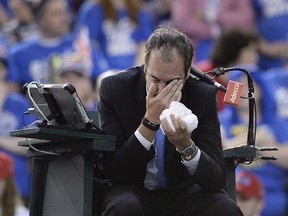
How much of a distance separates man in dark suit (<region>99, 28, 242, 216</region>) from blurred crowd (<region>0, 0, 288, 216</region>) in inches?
79.1

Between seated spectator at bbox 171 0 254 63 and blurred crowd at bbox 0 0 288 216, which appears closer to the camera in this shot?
blurred crowd at bbox 0 0 288 216

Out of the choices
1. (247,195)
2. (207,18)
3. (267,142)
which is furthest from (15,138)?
(207,18)

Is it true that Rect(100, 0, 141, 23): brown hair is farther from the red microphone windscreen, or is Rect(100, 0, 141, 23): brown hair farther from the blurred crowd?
the red microphone windscreen

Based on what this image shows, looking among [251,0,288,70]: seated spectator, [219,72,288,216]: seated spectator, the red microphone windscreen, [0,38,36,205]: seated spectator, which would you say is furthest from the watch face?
[251,0,288,70]: seated spectator

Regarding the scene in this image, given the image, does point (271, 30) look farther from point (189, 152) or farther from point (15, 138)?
point (189, 152)

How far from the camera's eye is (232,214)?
496 cm

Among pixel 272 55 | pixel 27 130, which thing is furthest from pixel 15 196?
pixel 272 55

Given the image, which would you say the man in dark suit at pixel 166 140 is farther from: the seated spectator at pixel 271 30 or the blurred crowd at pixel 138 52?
the seated spectator at pixel 271 30

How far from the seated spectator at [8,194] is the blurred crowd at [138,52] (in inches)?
2.1

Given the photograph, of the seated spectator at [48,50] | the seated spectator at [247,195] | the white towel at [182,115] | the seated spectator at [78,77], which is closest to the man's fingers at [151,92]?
the white towel at [182,115]

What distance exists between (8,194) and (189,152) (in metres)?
2.59

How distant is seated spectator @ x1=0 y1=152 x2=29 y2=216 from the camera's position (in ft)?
23.5

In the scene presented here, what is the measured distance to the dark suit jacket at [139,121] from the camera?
5.08 metres

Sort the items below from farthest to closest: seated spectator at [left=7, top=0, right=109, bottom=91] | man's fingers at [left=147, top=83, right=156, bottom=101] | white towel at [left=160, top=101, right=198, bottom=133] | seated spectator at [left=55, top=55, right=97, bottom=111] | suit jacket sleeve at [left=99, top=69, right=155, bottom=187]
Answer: seated spectator at [left=7, top=0, right=109, bottom=91], seated spectator at [left=55, top=55, right=97, bottom=111], suit jacket sleeve at [left=99, top=69, right=155, bottom=187], man's fingers at [left=147, top=83, right=156, bottom=101], white towel at [left=160, top=101, right=198, bottom=133]
